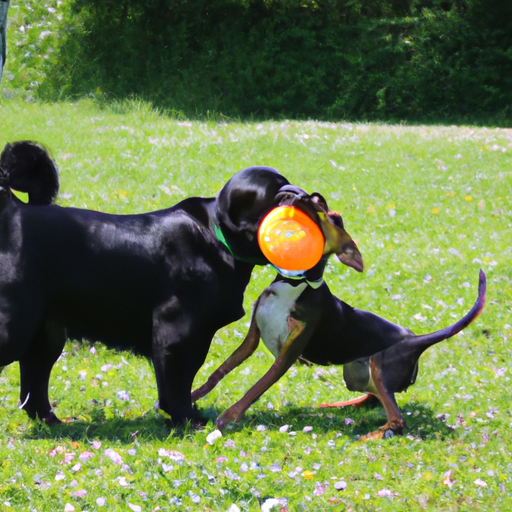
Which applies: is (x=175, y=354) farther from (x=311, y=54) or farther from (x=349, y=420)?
(x=311, y=54)

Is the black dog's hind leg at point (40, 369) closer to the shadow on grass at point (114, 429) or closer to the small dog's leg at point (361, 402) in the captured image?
the shadow on grass at point (114, 429)

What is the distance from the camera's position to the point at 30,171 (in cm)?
455

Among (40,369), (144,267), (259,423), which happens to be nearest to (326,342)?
(259,423)

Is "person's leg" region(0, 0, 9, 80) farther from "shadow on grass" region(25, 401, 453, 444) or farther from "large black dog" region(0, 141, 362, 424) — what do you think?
"shadow on grass" region(25, 401, 453, 444)

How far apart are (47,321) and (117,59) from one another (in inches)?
631

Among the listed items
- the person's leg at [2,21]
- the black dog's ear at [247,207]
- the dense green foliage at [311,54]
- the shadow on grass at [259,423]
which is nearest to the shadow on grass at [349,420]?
the shadow on grass at [259,423]

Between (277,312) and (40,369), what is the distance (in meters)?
1.36

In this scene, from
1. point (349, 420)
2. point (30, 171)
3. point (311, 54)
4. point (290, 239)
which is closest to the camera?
point (290, 239)

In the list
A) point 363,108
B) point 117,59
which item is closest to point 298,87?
point 363,108

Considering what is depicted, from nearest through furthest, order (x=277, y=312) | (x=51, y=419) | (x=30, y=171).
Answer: (x=277, y=312) < (x=30, y=171) < (x=51, y=419)

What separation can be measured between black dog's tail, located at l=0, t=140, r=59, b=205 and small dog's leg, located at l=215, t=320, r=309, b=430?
1537mm

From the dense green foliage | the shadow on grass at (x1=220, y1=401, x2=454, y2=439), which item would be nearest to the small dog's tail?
the shadow on grass at (x1=220, y1=401, x2=454, y2=439)

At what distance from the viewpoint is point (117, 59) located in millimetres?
19406

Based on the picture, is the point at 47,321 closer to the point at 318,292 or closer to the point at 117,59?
the point at 318,292
